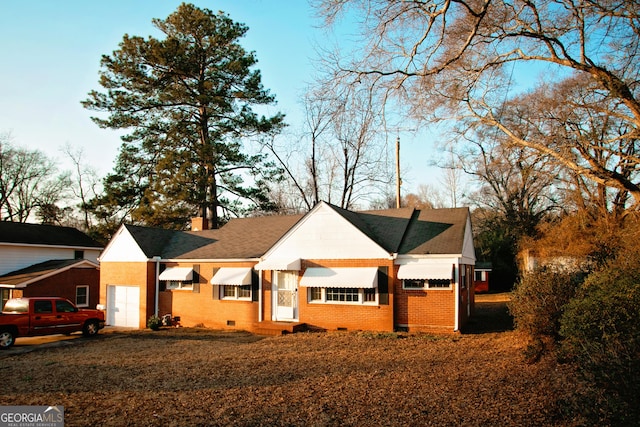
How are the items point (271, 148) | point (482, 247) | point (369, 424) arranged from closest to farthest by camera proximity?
point (369, 424)
point (271, 148)
point (482, 247)

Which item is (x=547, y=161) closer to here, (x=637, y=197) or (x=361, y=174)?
(x=637, y=197)

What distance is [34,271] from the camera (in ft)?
91.8

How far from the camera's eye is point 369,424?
7047mm

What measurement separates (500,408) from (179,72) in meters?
29.9

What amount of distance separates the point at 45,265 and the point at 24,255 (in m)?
1.72

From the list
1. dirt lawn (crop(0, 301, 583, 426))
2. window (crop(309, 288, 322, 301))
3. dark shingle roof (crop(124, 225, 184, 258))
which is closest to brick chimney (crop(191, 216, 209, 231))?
dark shingle roof (crop(124, 225, 184, 258))

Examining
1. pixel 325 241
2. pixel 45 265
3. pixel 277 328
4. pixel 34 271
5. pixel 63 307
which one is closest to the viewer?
pixel 277 328

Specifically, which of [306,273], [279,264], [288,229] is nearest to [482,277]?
[288,229]

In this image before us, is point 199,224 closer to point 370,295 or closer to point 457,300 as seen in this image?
point 370,295

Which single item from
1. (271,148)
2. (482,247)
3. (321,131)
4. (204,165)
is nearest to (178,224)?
(204,165)

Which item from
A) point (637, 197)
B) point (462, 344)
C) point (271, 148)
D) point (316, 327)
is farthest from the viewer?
point (271, 148)

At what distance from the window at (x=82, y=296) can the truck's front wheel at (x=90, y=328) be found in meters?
8.77

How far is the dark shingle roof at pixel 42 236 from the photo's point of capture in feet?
97.1

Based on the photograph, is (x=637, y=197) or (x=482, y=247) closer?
(x=637, y=197)
